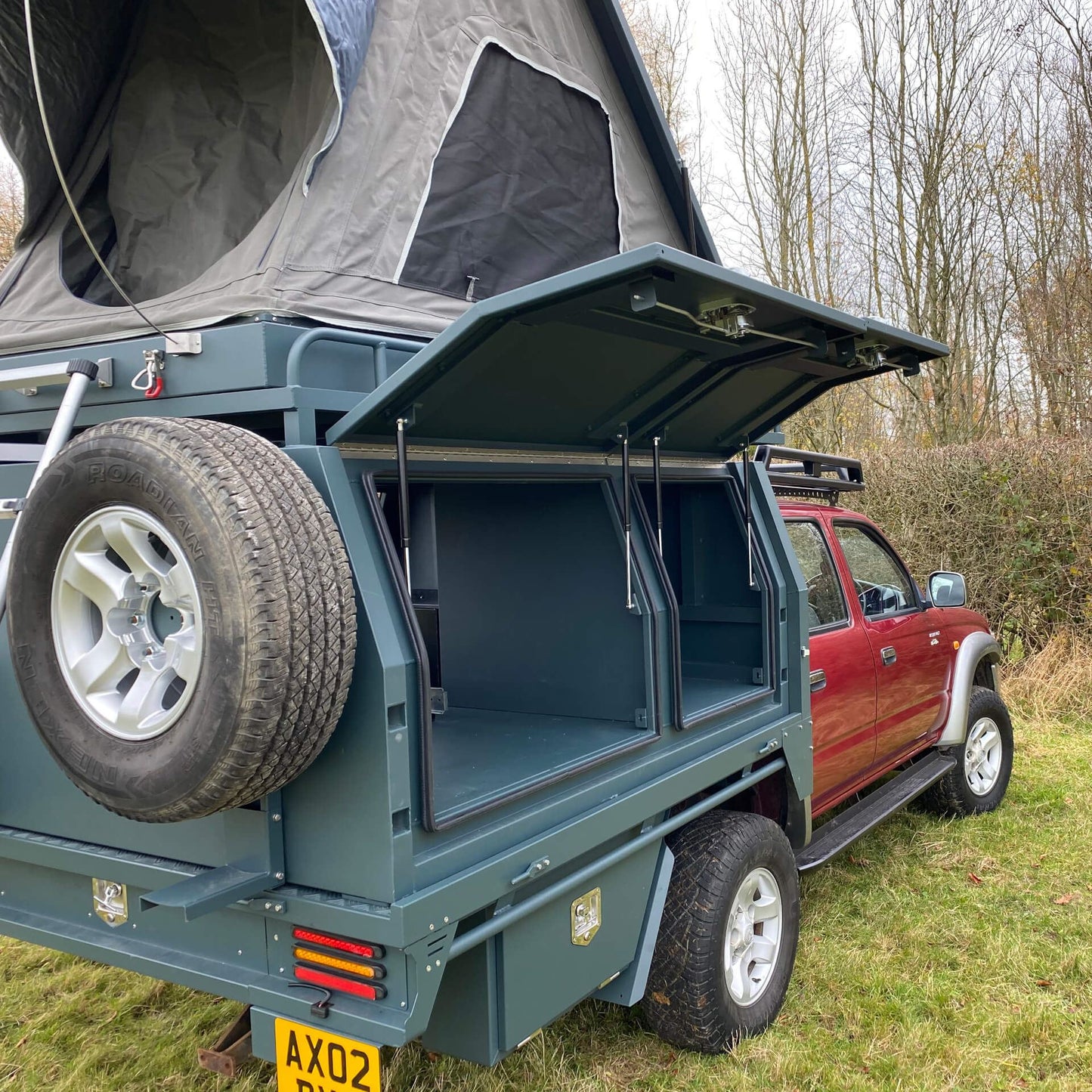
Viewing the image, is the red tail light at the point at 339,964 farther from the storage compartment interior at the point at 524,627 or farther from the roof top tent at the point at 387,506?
the storage compartment interior at the point at 524,627

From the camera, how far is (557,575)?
3.59 meters

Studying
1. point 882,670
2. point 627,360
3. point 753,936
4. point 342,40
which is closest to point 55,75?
point 342,40

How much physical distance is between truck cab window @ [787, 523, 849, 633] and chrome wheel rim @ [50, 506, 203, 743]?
10.4ft

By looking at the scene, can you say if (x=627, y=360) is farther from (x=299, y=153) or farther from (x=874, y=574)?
(x=874, y=574)

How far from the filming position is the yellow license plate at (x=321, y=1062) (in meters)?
2.22

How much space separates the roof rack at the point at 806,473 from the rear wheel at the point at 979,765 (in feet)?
5.04

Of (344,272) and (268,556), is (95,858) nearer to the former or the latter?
(268,556)

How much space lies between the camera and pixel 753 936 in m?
3.68

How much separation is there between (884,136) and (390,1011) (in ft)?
50.9

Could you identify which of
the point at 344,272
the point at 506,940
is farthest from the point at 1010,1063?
the point at 344,272

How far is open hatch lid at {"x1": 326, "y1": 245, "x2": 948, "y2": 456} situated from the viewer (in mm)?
2389

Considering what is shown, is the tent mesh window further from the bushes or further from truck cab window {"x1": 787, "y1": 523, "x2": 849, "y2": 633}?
the bushes

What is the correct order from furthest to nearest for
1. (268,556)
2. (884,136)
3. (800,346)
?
1. (884,136)
2. (800,346)
3. (268,556)

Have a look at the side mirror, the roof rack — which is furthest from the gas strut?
the side mirror
